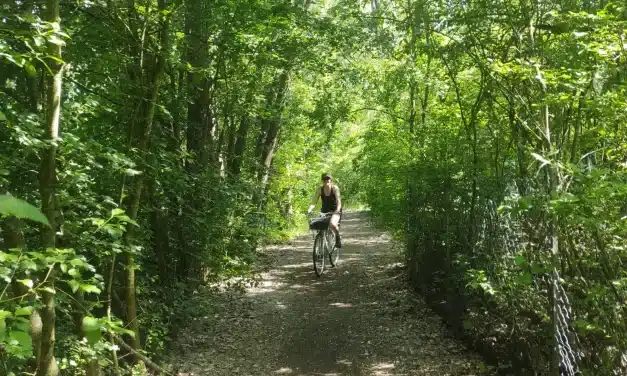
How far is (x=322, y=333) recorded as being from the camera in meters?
7.32

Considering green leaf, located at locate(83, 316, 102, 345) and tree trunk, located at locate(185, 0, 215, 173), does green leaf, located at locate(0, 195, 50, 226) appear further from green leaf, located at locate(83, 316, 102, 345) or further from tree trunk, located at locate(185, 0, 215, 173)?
tree trunk, located at locate(185, 0, 215, 173)

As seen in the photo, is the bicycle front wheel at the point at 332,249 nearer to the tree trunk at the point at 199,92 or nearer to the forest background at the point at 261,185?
the forest background at the point at 261,185

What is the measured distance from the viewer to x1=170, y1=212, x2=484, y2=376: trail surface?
20.5ft

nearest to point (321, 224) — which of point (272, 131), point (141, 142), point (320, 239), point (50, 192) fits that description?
point (320, 239)

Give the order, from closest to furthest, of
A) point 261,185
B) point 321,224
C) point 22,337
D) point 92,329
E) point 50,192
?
point 22,337, point 92,329, point 50,192, point 321,224, point 261,185

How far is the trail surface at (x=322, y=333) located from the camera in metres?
6.25

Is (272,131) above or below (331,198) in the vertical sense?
above

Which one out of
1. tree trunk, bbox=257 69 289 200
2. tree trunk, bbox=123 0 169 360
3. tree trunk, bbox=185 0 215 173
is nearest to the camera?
tree trunk, bbox=123 0 169 360

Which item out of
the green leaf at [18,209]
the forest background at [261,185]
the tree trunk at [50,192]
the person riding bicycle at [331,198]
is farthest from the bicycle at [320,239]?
the green leaf at [18,209]

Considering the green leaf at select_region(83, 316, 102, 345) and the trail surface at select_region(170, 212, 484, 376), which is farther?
the trail surface at select_region(170, 212, 484, 376)

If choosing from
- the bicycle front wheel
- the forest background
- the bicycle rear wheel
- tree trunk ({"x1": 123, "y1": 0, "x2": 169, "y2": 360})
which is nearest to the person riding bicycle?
the bicycle rear wheel

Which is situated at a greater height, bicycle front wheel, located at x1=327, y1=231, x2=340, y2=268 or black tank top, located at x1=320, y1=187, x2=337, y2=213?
black tank top, located at x1=320, y1=187, x2=337, y2=213

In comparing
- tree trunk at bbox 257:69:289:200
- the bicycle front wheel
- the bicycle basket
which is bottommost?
the bicycle front wheel

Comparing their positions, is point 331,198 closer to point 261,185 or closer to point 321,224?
point 321,224
